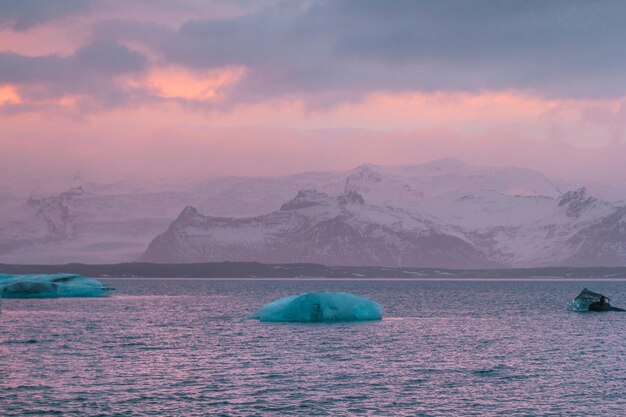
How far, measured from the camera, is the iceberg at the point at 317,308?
98.8m

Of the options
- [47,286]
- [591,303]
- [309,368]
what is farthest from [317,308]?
[47,286]

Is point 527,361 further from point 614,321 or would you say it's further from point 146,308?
point 146,308

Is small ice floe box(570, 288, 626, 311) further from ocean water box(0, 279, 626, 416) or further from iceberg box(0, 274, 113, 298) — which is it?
iceberg box(0, 274, 113, 298)

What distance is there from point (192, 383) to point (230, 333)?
3345 centimetres

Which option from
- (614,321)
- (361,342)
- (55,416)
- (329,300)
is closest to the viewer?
(55,416)

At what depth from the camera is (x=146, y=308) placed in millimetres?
141750

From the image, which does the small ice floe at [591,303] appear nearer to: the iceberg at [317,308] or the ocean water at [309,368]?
the ocean water at [309,368]

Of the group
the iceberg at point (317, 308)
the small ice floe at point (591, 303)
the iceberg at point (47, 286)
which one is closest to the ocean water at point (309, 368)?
the iceberg at point (317, 308)

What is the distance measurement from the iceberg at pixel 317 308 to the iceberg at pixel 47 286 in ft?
260

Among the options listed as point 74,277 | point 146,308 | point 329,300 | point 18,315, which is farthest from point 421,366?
point 74,277

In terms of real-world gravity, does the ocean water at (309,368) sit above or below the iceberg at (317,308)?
below

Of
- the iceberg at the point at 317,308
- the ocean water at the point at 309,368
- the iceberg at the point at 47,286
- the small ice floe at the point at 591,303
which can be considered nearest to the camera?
the ocean water at the point at 309,368

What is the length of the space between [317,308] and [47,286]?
286 ft

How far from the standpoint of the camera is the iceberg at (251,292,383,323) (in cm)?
9881
